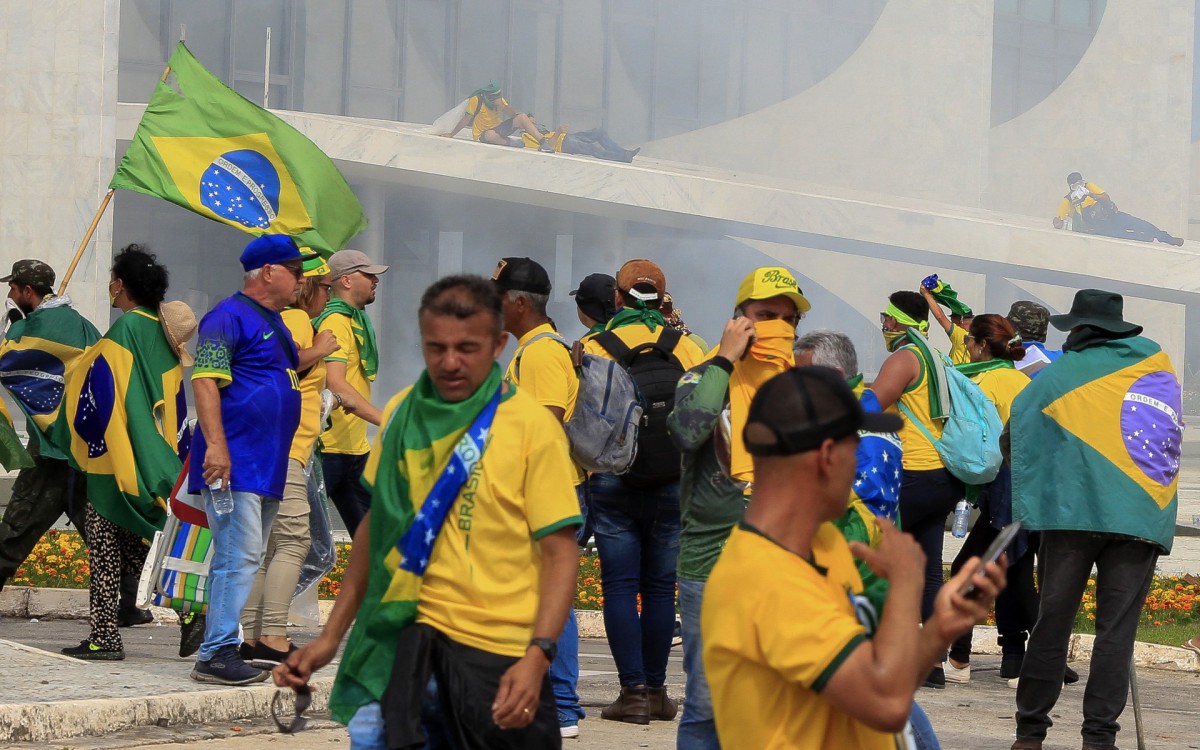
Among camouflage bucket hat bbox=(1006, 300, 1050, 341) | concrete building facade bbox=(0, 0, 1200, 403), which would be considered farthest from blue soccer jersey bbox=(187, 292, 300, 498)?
concrete building facade bbox=(0, 0, 1200, 403)

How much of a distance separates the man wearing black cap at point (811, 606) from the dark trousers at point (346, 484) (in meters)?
5.36

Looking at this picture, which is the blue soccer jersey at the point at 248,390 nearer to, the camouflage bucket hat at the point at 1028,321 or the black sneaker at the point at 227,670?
the black sneaker at the point at 227,670

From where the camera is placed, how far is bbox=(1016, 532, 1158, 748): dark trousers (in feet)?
19.3

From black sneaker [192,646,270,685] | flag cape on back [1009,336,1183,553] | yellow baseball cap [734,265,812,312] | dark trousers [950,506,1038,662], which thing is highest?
yellow baseball cap [734,265,812,312]

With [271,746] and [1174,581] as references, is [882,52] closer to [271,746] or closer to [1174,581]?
[1174,581]

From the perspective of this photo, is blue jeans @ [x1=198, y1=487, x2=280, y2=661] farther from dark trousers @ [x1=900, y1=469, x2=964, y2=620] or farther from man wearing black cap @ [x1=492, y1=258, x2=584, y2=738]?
dark trousers @ [x1=900, y1=469, x2=964, y2=620]

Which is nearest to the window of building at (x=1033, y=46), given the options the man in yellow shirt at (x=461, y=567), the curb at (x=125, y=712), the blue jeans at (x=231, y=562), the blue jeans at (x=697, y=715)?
the blue jeans at (x=231, y=562)

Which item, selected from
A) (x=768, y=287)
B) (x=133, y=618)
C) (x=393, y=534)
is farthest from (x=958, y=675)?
(x=393, y=534)

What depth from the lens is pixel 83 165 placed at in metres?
21.5

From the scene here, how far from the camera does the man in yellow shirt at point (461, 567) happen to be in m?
3.47

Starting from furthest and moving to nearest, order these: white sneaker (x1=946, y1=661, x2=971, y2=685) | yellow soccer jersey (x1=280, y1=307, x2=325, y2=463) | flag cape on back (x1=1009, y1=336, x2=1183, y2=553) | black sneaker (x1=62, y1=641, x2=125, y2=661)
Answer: white sneaker (x1=946, y1=661, x2=971, y2=685) < black sneaker (x1=62, y1=641, x2=125, y2=661) < yellow soccer jersey (x1=280, y1=307, x2=325, y2=463) < flag cape on back (x1=1009, y1=336, x2=1183, y2=553)

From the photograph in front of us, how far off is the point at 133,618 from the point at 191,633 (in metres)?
1.53

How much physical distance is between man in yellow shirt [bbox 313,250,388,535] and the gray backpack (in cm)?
174

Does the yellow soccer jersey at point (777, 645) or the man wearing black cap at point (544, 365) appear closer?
the yellow soccer jersey at point (777, 645)
